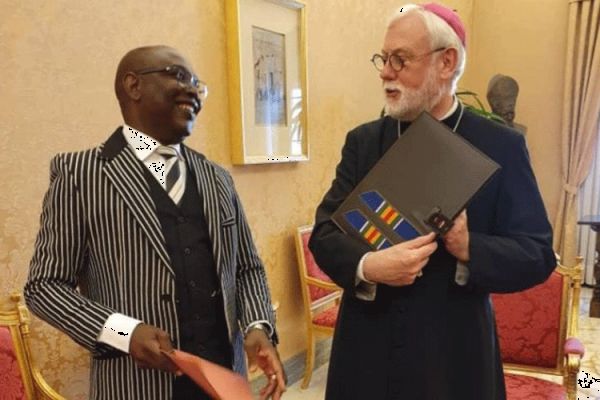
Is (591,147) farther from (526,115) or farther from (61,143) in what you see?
(61,143)

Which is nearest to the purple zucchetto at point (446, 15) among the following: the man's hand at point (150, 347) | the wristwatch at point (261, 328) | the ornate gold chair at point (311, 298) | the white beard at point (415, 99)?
the white beard at point (415, 99)

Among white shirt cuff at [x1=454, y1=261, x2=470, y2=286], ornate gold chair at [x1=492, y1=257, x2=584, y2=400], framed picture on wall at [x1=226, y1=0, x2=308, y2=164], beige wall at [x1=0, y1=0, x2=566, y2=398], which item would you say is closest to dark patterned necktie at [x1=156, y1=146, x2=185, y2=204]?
white shirt cuff at [x1=454, y1=261, x2=470, y2=286]

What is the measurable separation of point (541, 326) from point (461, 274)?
1.10m

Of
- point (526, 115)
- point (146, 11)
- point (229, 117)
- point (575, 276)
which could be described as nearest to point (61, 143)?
point (146, 11)

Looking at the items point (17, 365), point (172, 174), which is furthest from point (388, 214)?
point (17, 365)

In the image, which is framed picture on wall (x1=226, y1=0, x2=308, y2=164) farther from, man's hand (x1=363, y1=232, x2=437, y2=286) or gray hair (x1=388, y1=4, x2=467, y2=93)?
man's hand (x1=363, y1=232, x2=437, y2=286)

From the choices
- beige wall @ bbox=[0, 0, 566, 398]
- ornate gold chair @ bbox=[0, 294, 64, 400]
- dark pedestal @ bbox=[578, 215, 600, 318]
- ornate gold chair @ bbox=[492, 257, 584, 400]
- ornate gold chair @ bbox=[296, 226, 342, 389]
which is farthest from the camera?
dark pedestal @ bbox=[578, 215, 600, 318]

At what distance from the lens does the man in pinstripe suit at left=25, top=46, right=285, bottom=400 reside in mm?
964

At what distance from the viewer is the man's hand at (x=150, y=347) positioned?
90 centimetres

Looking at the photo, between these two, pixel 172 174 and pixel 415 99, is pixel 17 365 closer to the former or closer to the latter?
pixel 172 174

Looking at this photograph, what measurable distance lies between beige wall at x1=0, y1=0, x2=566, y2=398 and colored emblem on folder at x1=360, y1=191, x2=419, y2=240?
1.10 meters

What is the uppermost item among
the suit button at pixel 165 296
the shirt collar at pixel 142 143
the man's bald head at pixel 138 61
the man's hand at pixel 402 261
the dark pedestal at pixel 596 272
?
the man's bald head at pixel 138 61

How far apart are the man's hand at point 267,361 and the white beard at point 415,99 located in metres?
0.59

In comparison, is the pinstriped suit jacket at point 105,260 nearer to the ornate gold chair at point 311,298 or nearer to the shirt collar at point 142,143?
the shirt collar at point 142,143
